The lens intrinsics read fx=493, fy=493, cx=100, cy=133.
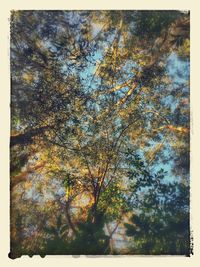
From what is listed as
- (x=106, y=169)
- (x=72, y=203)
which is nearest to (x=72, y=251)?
(x=72, y=203)

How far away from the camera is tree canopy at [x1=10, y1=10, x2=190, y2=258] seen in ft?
11.7

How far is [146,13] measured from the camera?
11.9ft

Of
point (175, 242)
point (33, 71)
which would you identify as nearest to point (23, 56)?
point (33, 71)

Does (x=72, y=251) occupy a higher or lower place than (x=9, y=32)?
lower

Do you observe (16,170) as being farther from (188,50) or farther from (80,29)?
(188,50)

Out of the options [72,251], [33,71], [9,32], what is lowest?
[72,251]

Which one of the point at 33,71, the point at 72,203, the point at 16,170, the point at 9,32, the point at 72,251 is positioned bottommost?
the point at 72,251

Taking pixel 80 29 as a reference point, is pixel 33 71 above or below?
below

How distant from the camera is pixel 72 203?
359 cm

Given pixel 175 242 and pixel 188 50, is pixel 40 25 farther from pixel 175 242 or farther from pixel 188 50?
pixel 175 242

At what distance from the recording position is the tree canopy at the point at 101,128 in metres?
3.58

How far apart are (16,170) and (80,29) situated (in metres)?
1.13

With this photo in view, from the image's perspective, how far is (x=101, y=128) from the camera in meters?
3.62

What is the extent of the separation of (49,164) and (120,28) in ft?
3.69
